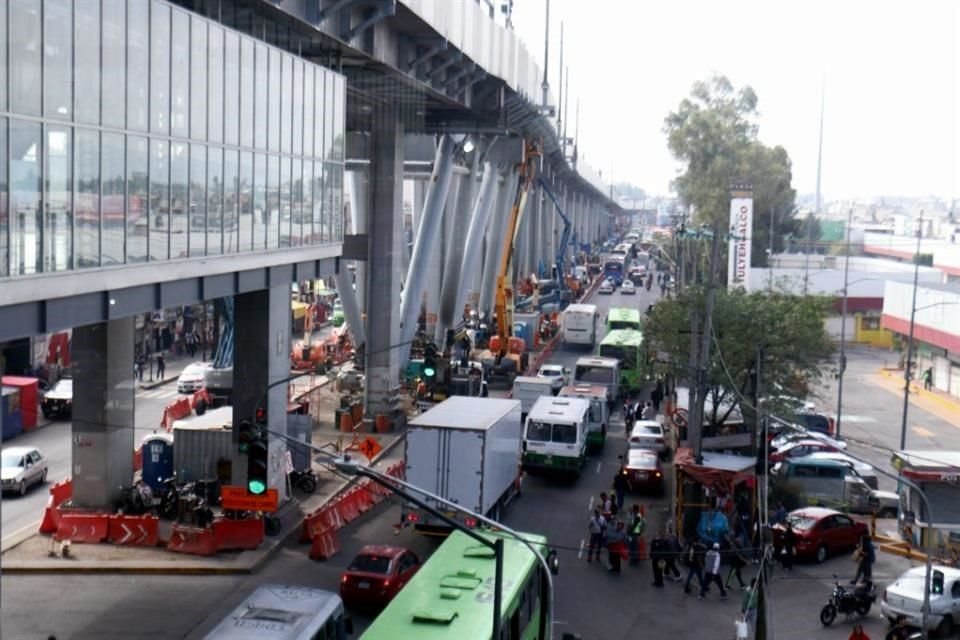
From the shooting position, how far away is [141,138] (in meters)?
18.3

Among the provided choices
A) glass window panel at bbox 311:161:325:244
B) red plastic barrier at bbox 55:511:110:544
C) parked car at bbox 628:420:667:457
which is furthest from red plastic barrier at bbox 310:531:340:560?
parked car at bbox 628:420:667:457

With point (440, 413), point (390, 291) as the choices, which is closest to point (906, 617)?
point (440, 413)

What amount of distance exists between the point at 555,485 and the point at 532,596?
15289 millimetres

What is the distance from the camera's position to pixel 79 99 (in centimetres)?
1622

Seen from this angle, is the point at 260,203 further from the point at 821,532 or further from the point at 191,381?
the point at 191,381

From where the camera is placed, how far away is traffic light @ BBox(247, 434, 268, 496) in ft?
49.2

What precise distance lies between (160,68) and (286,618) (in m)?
8.31

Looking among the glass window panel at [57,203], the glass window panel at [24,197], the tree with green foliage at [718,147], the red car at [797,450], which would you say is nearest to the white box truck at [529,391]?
the red car at [797,450]

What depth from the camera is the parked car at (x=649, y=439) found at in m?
37.5

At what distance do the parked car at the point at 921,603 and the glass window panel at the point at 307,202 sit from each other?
1361cm

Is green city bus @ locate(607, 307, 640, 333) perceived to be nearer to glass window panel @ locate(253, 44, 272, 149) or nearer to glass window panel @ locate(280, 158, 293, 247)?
glass window panel @ locate(280, 158, 293, 247)

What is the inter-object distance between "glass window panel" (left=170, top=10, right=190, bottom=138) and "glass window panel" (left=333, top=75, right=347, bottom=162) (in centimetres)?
914

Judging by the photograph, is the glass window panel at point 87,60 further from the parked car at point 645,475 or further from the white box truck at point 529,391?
the white box truck at point 529,391

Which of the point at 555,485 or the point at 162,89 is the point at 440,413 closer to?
the point at 555,485
